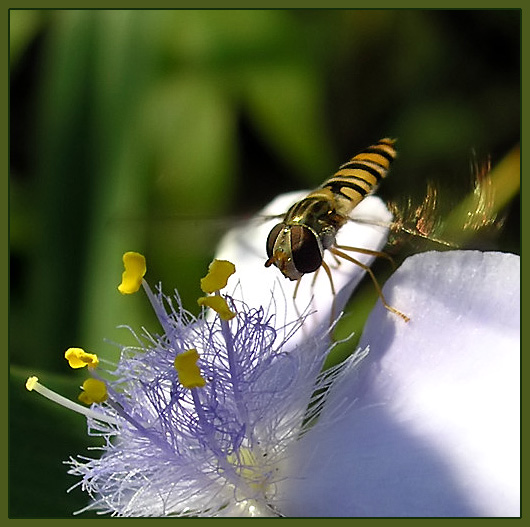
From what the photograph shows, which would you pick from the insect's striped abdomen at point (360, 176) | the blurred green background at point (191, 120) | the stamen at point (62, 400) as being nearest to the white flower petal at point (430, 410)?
the insect's striped abdomen at point (360, 176)

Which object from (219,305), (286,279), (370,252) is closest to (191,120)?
(286,279)

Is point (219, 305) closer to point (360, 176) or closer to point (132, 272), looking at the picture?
point (132, 272)

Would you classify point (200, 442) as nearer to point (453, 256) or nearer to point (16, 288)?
point (453, 256)

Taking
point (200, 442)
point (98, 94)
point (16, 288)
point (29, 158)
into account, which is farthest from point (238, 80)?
point (200, 442)

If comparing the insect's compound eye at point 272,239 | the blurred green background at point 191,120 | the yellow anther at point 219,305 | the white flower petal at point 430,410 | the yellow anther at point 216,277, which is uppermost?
the blurred green background at point 191,120

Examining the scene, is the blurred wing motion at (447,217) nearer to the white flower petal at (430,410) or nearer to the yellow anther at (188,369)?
the white flower petal at (430,410)
